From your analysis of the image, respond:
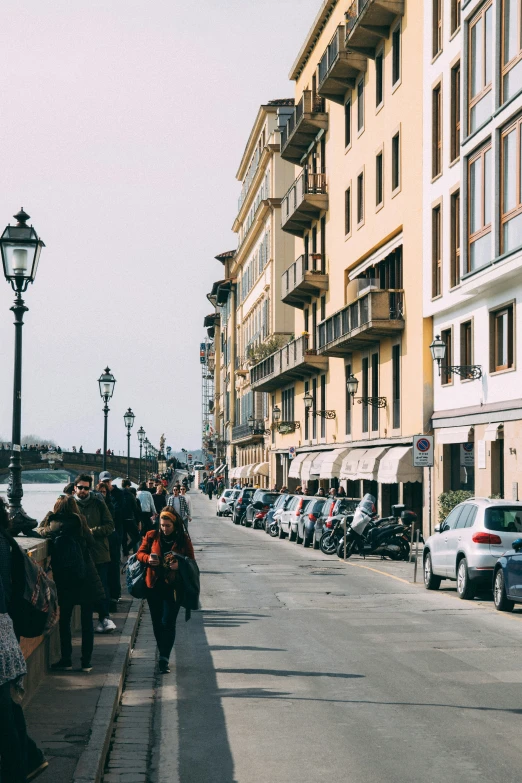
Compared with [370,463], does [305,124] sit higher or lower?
higher

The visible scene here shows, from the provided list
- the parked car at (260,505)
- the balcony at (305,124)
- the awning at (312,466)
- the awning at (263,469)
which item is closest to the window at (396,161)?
the balcony at (305,124)

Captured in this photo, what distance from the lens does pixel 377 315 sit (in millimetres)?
38906

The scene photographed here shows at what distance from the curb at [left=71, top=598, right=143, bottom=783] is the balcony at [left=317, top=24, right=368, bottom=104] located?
34.5 m

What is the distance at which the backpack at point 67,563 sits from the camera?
1077 cm

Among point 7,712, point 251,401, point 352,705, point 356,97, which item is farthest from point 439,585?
point 251,401

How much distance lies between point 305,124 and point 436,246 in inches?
745

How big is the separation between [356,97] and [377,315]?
11.1 m

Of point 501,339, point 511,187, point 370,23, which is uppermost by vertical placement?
point 370,23

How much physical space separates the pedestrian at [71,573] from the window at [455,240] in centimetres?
2391

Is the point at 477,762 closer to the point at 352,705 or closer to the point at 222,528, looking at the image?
the point at 352,705

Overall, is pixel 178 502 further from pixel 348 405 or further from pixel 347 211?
pixel 347 211

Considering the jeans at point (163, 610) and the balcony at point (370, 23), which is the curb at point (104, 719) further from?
the balcony at point (370, 23)

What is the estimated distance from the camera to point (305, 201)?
51.5 metres

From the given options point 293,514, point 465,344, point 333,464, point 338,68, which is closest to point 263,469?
point 333,464
